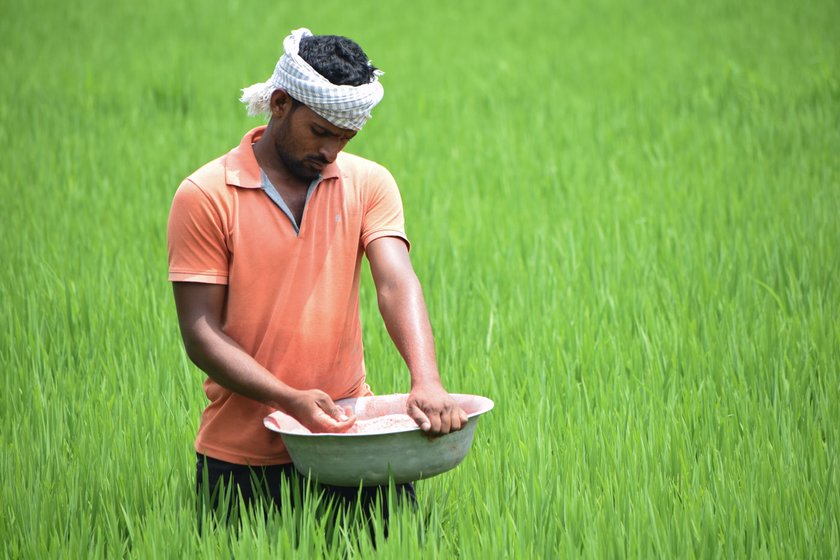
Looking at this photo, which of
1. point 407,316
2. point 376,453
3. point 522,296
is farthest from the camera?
point 522,296

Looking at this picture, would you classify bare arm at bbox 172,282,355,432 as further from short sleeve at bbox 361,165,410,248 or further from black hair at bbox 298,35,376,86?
black hair at bbox 298,35,376,86

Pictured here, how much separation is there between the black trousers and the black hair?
0.78 meters

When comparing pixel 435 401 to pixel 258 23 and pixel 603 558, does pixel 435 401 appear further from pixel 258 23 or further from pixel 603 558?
pixel 258 23

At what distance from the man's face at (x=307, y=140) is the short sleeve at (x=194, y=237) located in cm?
19

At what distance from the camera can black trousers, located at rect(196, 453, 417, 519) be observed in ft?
6.98

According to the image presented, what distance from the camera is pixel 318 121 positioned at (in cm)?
201

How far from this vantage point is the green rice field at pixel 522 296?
7.36ft

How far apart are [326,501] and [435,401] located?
0.49 metres

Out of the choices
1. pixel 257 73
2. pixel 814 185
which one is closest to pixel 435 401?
pixel 814 185

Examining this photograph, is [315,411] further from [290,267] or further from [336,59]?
[336,59]

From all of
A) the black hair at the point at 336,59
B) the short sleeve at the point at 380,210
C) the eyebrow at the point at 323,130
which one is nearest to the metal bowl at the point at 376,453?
the short sleeve at the point at 380,210

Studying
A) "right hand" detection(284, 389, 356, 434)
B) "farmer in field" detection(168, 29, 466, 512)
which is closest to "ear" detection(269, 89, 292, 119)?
"farmer in field" detection(168, 29, 466, 512)

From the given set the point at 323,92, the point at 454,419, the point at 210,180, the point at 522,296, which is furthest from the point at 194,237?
the point at 522,296

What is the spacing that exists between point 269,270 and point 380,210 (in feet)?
0.89
